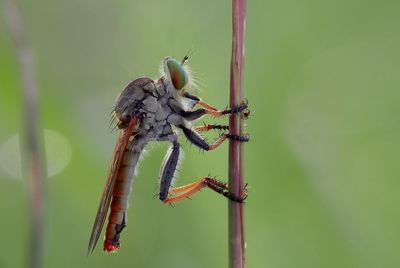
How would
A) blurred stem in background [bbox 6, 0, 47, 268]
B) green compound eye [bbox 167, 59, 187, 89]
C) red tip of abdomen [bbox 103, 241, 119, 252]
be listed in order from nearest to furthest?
1. blurred stem in background [bbox 6, 0, 47, 268]
2. red tip of abdomen [bbox 103, 241, 119, 252]
3. green compound eye [bbox 167, 59, 187, 89]

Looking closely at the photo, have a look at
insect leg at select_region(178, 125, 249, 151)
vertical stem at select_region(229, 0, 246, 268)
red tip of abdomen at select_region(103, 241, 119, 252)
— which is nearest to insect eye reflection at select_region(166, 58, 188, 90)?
insect leg at select_region(178, 125, 249, 151)

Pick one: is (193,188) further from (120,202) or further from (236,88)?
(236,88)

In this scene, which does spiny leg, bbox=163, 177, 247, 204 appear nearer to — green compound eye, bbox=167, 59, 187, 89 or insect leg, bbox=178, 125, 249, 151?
insect leg, bbox=178, 125, 249, 151

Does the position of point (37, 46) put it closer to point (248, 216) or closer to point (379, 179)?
point (248, 216)

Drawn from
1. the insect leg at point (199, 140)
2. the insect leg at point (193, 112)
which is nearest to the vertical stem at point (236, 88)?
the insect leg at point (193, 112)

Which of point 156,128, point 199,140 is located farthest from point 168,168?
point 156,128

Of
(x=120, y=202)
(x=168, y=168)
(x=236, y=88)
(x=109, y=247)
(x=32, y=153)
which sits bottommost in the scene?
(x=109, y=247)

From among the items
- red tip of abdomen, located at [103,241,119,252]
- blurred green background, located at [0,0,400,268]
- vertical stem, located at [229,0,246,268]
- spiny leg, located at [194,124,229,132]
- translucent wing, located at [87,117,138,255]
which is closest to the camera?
vertical stem, located at [229,0,246,268]

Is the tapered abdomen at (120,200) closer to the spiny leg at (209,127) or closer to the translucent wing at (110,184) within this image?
the translucent wing at (110,184)
